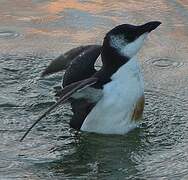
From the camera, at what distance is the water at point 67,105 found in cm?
489

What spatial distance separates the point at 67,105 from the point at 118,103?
2.85 ft

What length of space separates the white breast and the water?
0.29 ft

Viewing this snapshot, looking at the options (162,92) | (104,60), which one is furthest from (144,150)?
(162,92)

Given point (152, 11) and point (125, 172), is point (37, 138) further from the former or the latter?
point (152, 11)

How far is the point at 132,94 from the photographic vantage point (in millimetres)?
5168

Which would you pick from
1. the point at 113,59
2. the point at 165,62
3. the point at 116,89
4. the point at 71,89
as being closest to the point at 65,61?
the point at 113,59

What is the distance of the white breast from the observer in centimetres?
514

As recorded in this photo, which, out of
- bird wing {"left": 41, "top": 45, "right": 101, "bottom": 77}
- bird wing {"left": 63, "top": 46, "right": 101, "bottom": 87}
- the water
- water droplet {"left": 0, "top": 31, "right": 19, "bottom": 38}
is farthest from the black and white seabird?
water droplet {"left": 0, "top": 31, "right": 19, "bottom": 38}

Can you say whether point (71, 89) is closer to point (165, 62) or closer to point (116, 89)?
point (116, 89)

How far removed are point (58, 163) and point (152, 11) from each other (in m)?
3.37

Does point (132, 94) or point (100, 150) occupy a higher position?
point (132, 94)

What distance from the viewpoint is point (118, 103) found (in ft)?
16.9

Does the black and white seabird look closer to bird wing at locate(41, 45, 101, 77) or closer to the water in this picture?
the water

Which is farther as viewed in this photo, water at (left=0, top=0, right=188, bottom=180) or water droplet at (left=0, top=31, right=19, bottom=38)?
water droplet at (left=0, top=31, right=19, bottom=38)
